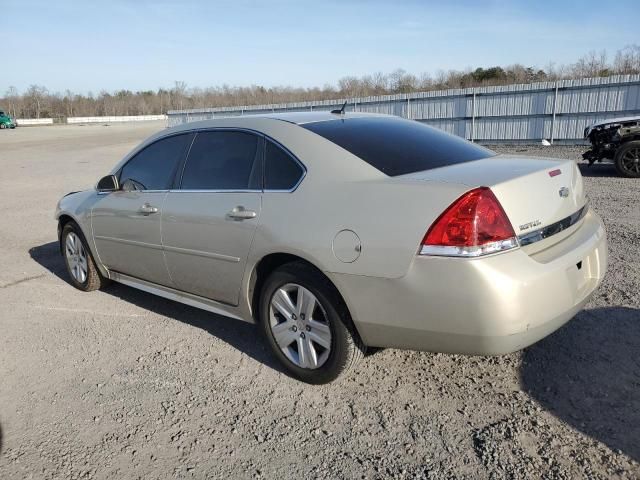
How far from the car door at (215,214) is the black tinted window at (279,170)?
7 cm

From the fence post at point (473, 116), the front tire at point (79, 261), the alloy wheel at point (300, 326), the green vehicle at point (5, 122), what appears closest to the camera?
the alloy wheel at point (300, 326)

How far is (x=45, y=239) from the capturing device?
7812mm

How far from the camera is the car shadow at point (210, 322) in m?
3.82

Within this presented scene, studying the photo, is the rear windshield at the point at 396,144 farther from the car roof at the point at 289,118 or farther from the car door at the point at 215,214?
the car door at the point at 215,214

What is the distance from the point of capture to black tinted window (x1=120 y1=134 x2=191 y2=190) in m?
4.19

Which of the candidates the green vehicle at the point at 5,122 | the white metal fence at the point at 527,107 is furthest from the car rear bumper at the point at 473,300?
the green vehicle at the point at 5,122

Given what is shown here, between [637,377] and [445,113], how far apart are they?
18904 mm

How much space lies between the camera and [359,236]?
9.22 feet

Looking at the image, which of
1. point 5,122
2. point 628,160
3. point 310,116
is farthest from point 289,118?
point 5,122

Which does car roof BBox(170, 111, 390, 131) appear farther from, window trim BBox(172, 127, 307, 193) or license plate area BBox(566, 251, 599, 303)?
license plate area BBox(566, 251, 599, 303)

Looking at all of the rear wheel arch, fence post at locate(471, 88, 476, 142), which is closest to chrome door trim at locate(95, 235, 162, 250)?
the rear wheel arch

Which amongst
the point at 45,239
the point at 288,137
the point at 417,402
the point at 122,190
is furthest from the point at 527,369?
the point at 45,239

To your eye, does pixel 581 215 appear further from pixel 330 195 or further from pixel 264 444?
pixel 264 444

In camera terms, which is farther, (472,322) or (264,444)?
(264,444)
